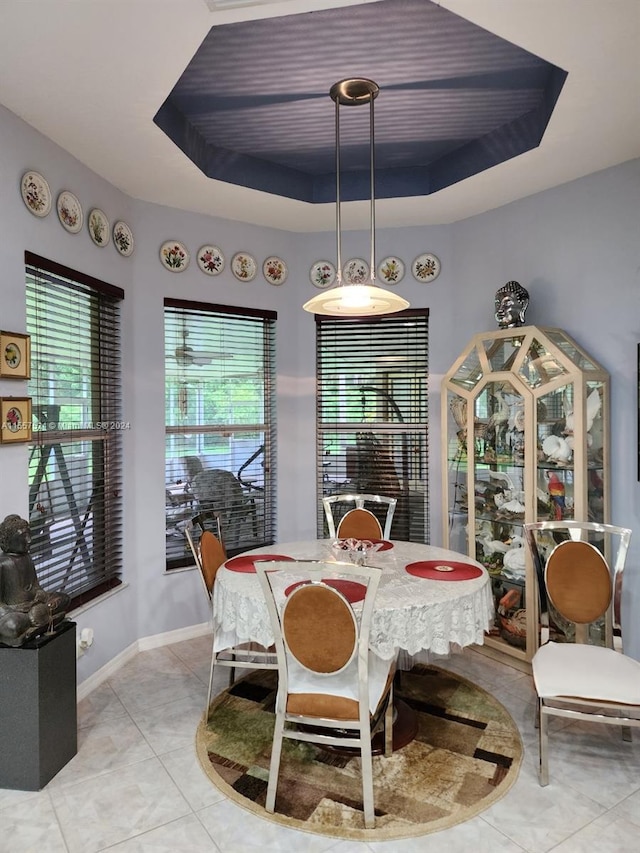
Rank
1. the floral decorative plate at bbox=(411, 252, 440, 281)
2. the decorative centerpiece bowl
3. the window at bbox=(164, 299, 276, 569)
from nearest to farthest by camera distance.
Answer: the decorative centerpiece bowl < the window at bbox=(164, 299, 276, 569) < the floral decorative plate at bbox=(411, 252, 440, 281)

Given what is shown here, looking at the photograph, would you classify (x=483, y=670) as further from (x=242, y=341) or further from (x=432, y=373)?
(x=242, y=341)

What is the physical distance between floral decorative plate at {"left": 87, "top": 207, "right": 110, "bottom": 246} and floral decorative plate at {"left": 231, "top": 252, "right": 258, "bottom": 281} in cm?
92

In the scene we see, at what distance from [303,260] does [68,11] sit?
8.17 ft

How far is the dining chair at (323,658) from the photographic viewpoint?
2031mm

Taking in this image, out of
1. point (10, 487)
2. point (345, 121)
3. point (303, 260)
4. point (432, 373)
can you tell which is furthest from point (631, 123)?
point (10, 487)

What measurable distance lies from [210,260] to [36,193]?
131 centimetres

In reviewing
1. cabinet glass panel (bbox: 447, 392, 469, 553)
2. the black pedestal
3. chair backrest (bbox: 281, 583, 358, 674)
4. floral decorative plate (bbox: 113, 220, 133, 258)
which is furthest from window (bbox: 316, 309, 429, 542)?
the black pedestal

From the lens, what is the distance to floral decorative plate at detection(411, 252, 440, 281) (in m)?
4.14

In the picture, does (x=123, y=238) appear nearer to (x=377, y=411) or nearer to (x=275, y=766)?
(x=377, y=411)

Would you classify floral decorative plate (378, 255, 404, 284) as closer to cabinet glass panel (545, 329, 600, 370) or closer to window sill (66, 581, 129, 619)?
cabinet glass panel (545, 329, 600, 370)

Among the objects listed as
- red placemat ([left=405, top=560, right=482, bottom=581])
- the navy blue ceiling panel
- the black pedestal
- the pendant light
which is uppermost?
the navy blue ceiling panel

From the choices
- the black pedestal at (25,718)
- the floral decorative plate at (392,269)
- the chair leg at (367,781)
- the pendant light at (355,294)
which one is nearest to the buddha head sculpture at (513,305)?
the floral decorative plate at (392,269)


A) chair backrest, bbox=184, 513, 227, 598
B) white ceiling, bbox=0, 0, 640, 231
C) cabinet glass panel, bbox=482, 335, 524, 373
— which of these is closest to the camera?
white ceiling, bbox=0, 0, 640, 231

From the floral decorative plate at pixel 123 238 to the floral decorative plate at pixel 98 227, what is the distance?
9 centimetres
